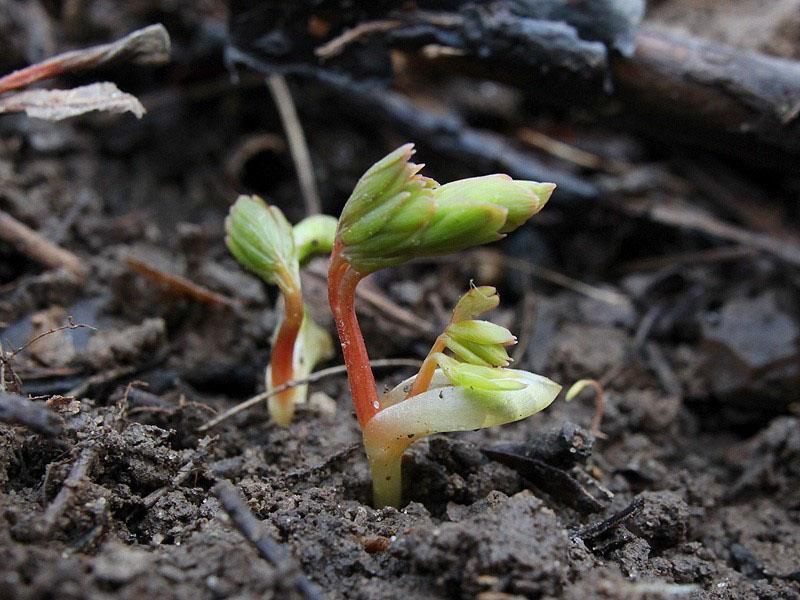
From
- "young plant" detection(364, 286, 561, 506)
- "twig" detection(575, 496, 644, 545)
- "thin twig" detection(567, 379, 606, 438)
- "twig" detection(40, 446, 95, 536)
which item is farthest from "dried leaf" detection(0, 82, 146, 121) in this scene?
"twig" detection(575, 496, 644, 545)

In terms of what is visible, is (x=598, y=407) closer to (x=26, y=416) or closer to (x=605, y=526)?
(x=605, y=526)

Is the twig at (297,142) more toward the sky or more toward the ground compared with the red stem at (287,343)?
more toward the sky

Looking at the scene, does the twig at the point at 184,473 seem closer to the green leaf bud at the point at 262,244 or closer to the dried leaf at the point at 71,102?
the green leaf bud at the point at 262,244

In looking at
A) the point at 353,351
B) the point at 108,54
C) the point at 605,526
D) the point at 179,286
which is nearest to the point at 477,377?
the point at 353,351

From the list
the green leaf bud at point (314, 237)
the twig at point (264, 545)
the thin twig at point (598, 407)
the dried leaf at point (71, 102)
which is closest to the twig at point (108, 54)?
the dried leaf at point (71, 102)

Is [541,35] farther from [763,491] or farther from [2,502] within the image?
[2,502]

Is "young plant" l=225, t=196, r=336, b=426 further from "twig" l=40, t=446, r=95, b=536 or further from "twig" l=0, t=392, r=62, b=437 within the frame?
"twig" l=0, t=392, r=62, b=437

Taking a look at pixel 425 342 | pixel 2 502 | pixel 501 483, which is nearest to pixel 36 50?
pixel 425 342
